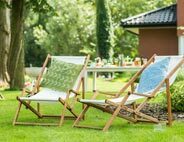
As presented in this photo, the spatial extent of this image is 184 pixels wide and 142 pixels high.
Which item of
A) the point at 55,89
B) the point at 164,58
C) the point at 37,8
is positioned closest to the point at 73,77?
the point at 55,89

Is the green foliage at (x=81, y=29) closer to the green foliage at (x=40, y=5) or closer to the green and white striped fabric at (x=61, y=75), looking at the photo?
the green foliage at (x=40, y=5)

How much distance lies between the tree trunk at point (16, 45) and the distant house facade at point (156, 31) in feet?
17.1

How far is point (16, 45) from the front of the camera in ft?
50.8

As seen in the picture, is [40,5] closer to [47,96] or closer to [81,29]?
[47,96]

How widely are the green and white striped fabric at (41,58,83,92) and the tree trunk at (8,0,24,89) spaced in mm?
7430

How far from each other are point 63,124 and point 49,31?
1173 inches

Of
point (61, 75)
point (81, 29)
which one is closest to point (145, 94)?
point (61, 75)

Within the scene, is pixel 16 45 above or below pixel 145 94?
above

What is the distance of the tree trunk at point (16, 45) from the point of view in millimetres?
15383

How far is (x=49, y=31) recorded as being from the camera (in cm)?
3675

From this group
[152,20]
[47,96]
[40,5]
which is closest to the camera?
[47,96]

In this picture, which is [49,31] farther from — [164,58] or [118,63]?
[164,58]

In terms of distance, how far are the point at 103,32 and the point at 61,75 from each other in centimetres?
2419

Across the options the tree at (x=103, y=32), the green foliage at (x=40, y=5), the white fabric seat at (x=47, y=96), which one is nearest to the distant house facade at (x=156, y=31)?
the green foliage at (x=40, y=5)
